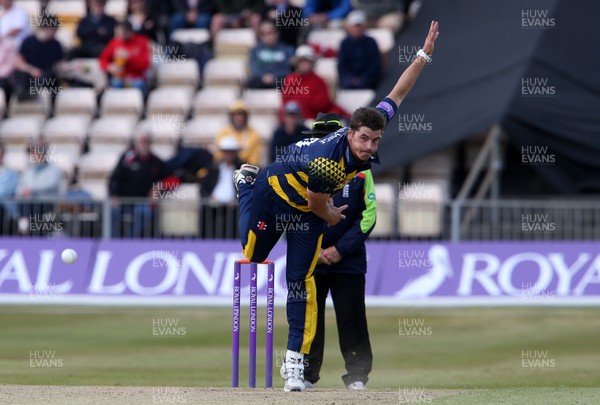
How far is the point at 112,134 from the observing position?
2367 centimetres

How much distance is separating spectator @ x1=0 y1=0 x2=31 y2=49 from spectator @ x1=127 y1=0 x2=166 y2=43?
1.96 metres

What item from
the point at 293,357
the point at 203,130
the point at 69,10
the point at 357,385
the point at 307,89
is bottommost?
the point at 357,385

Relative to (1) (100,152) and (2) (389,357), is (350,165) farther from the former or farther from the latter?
(1) (100,152)

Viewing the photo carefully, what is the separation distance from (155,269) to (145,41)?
5.65 metres

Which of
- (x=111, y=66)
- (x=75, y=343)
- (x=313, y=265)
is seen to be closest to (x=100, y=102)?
(x=111, y=66)

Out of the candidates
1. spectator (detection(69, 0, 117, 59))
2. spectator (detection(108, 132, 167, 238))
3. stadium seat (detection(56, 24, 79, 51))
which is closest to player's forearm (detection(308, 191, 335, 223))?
spectator (detection(108, 132, 167, 238))

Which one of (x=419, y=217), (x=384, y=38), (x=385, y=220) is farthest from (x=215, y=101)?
(x=419, y=217)

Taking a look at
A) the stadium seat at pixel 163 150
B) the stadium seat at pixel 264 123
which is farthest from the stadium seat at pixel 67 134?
the stadium seat at pixel 264 123

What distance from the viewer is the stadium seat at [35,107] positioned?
80.9ft

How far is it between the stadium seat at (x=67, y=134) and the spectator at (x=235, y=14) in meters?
3.25

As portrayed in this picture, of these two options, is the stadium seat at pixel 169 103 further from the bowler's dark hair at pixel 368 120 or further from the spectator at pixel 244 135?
the bowler's dark hair at pixel 368 120

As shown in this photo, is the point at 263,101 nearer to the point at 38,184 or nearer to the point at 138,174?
the point at 138,174

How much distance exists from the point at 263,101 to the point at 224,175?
2.60 metres

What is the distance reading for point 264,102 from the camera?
921 inches
